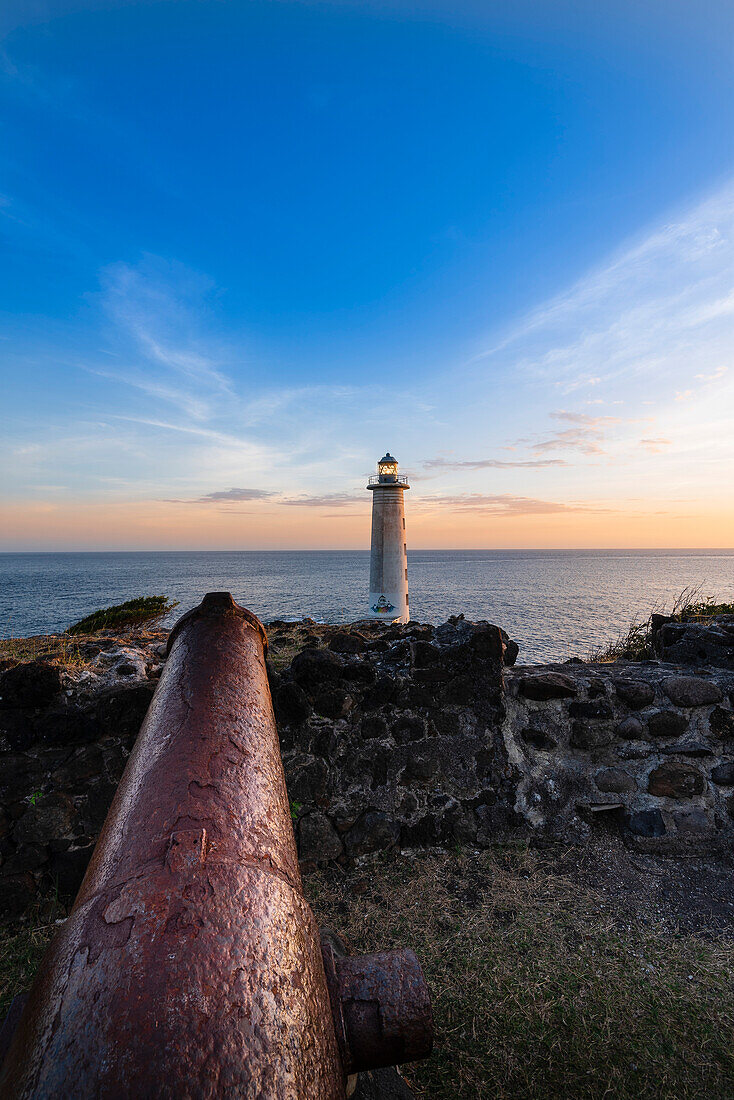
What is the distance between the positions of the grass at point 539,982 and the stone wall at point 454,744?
33 centimetres

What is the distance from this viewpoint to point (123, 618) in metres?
16.0

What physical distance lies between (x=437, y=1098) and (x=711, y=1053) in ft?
3.79

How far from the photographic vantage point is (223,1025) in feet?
3.17

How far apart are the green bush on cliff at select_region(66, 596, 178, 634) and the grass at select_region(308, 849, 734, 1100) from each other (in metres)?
12.4

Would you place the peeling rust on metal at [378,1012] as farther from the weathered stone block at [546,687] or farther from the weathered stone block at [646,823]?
the weathered stone block at [646,823]

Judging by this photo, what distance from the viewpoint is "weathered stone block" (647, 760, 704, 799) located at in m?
3.73

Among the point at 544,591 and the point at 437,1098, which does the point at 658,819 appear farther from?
the point at 544,591

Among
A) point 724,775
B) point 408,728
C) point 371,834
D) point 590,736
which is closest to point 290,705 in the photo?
point 408,728

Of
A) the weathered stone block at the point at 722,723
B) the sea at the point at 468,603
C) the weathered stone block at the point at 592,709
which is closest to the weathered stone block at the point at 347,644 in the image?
the weathered stone block at the point at 592,709

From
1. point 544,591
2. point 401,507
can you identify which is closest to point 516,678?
point 401,507

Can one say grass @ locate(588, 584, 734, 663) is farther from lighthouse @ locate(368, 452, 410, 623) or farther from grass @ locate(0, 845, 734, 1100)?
lighthouse @ locate(368, 452, 410, 623)

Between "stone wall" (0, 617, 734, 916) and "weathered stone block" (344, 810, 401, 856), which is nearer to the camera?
"stone wall" (0, 617, 734, 916)

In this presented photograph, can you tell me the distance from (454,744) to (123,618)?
14.3 meters

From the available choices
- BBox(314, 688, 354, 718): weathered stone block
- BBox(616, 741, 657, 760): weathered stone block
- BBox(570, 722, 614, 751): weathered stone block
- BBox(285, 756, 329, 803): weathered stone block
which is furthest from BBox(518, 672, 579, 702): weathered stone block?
BBox(285, 756, 329, 803): weathered stone block
